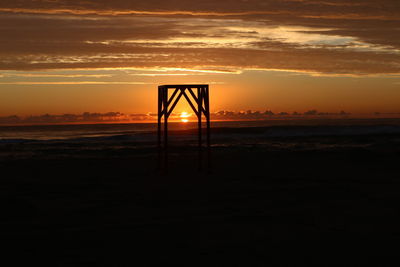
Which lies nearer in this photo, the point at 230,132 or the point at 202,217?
the point at 202,217

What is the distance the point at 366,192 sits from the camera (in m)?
14.4

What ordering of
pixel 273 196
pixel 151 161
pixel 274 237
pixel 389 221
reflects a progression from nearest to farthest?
pixel 274 237 < pixel 389 221 < pixel 273 196 < pixel 151 161

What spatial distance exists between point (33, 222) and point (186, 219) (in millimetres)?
3231

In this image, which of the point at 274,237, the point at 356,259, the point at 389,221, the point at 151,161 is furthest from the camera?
the point at 151,161

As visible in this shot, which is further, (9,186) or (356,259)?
(9,186)

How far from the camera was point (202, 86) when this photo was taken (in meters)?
18.2

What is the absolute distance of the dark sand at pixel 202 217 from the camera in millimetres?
8336

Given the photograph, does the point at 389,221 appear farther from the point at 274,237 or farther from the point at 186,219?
the point at 186,219

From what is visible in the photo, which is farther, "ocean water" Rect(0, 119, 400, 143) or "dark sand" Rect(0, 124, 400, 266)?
"ocean water" Rect(0, 119, 400, 143)

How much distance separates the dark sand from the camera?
8336mm

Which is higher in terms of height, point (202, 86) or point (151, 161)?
point (202, 86)

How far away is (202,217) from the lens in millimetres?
11180

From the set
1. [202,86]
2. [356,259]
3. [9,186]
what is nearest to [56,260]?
[356,259]

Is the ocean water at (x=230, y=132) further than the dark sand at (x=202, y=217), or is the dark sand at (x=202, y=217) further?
the ocean water at (x=230, y=132)
